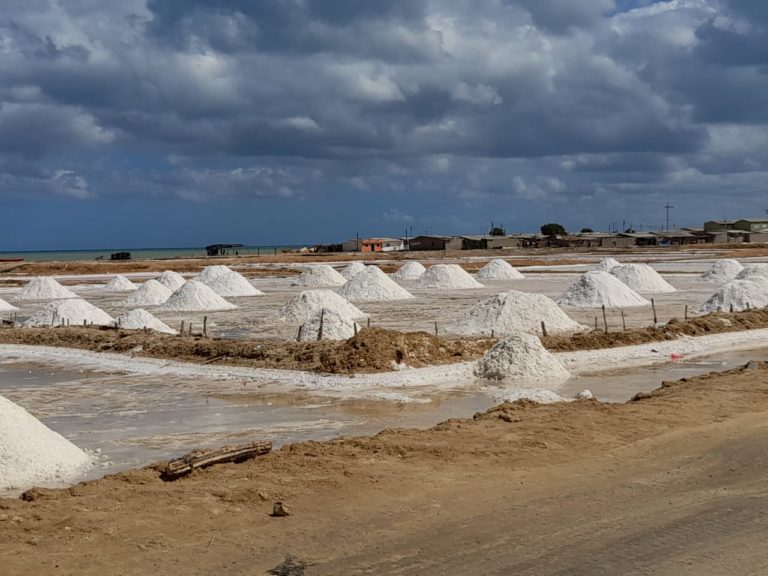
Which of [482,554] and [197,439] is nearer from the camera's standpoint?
[482,554]

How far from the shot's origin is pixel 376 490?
661 cm

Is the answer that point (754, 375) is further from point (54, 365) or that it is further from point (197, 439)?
point (54, 365)

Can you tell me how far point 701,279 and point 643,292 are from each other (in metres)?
7.02

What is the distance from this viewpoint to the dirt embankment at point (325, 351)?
45.7 feet

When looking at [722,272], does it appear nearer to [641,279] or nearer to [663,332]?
[641,279]

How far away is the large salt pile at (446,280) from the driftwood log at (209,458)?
25.9m

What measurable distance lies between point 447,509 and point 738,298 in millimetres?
17782

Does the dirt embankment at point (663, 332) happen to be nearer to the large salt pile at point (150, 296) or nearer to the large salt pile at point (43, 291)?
the large salt pile at point (150, 296)

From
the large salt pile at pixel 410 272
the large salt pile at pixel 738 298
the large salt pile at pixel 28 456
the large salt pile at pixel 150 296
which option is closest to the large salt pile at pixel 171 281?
the large salt pile at pixel 150 296

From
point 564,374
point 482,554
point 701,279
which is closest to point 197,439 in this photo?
point 482,554

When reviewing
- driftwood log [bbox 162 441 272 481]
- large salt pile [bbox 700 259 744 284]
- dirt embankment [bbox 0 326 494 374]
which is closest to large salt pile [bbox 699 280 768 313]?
dirt embankment [bbox 0 326 494 374]

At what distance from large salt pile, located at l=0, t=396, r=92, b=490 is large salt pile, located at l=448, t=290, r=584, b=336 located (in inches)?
443

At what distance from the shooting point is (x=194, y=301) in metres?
27.0

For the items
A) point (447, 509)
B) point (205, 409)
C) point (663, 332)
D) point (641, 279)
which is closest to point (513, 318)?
point (663, 332)
